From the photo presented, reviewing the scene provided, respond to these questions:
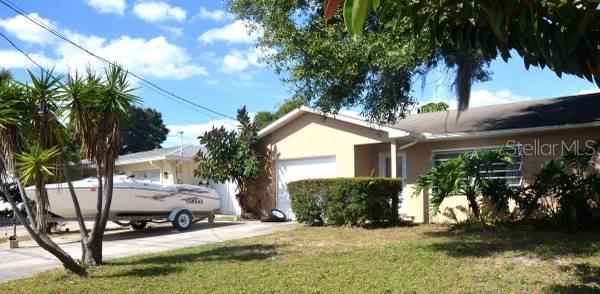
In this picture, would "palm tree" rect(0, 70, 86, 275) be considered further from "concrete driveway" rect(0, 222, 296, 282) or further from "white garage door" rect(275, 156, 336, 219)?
"white garage door" rect(275, 156, 336, 219)

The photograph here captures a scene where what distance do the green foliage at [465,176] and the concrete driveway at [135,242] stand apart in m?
4.21

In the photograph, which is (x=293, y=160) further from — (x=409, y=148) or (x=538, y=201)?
(x=538, y=201)

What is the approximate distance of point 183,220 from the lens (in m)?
16.2

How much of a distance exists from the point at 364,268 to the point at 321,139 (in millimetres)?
9783

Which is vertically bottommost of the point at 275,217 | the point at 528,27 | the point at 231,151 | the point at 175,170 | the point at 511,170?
the point at 275,217

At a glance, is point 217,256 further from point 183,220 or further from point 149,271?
point 183,220

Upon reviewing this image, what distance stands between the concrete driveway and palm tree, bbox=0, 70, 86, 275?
145cm

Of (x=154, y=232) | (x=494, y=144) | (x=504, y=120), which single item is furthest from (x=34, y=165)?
(x=504, y=120)

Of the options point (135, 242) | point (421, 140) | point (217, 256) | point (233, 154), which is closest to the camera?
point (217, 256)

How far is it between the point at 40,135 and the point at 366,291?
561cm

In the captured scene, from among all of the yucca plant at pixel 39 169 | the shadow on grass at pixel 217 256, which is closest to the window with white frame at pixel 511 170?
the shadow on grass at pixel 217 256

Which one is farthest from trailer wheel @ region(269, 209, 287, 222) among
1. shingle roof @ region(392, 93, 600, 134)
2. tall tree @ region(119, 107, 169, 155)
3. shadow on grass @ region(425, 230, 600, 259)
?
tall tree @ region(119, 107, 169, 155)

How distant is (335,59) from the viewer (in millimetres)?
11898

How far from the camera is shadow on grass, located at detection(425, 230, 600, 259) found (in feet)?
31.7
